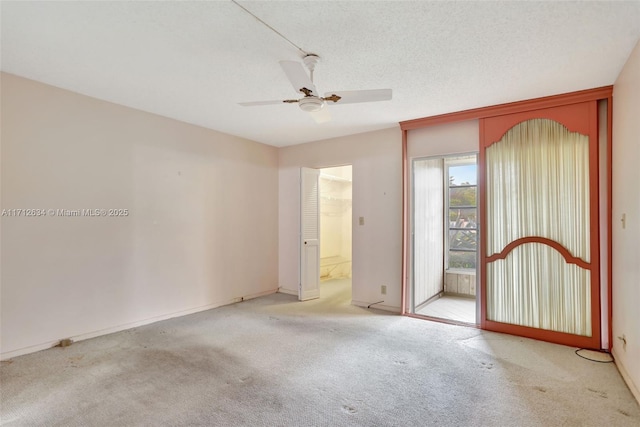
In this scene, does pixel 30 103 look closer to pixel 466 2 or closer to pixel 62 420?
pixel 62 420

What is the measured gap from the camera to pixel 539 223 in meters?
3.40

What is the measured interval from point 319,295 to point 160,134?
3262 mm

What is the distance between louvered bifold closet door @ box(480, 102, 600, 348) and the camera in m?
3.16

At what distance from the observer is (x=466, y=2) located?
190cm

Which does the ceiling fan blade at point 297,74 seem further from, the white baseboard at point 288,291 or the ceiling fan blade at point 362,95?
the white baseboard at point 288,291

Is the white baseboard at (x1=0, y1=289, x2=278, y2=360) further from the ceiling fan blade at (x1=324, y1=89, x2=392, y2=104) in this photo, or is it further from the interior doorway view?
the ceiling fan blade at (x1=324, y1=89, x2=392, y2=104)

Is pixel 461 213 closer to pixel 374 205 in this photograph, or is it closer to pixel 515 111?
pixel 374 205

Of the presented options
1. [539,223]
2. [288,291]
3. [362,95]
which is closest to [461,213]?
[539,223]

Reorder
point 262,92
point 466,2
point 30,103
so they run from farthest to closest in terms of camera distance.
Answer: point 262,92
point 30,103
point 466,2

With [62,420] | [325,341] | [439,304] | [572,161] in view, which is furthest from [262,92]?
[439,304]

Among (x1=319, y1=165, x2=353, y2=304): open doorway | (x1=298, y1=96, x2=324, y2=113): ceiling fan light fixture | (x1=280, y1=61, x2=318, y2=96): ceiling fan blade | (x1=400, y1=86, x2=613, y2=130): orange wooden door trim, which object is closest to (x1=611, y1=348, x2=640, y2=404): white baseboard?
A: (x1=400, y1=86, x2=613, y2=130): orange wooden door trim

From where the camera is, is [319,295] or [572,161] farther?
[319,295]

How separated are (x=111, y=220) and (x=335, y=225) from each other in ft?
14.6

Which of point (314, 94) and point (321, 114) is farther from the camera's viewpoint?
point (321, 114)
